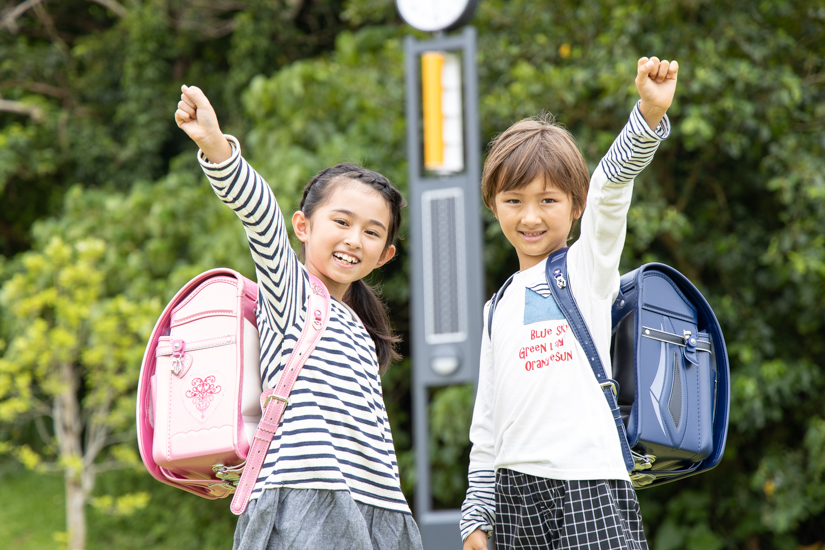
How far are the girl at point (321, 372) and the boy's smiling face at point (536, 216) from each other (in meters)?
0.25

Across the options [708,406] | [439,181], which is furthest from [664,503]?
[708,406]

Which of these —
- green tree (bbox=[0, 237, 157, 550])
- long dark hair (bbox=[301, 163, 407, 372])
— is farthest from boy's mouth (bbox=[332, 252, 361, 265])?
green tree (bbox=[0, 237, 157, 550])

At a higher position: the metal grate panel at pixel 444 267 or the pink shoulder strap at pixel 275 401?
the metal grate panel at pixel 444 267

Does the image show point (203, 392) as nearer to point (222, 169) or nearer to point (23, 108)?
point (222, 169)

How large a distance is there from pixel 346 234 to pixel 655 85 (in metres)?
0.62

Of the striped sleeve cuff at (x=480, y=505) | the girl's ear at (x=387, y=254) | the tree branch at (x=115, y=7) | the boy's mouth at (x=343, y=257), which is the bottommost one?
the striped sleeve cuff at (x=480, y=505)

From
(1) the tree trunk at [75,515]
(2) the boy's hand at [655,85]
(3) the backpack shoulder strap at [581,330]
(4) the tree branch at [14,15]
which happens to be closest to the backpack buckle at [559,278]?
(3) the backpack shoulder strap at [581,330]

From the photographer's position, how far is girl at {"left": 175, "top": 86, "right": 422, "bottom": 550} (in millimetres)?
1417


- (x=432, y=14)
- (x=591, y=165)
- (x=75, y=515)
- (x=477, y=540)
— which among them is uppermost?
(x=432, y=14)

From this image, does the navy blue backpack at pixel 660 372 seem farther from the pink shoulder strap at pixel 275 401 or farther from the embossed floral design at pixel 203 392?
the embossed floral design at pixel 203 392

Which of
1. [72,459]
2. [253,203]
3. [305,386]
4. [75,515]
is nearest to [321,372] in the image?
[305,386]

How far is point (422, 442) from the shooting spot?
385 cm

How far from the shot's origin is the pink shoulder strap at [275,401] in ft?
4.69

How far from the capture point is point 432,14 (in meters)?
4.00
